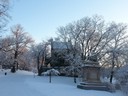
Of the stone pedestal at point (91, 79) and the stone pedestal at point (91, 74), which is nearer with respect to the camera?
the stone pedestal at point (91, 79)

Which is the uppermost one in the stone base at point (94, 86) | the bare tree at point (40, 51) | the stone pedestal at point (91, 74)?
the bare tree at point (40, 51)

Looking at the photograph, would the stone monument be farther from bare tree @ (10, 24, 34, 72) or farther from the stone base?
bare tree @ (10, 24, 34, 72)

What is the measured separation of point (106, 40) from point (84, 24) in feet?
18.1

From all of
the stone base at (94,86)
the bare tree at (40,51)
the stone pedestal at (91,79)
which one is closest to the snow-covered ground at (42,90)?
the stone base at (94,86)

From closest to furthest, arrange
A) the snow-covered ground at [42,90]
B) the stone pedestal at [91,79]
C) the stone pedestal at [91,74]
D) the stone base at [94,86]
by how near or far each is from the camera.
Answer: the snow-covered ground at [42,90], the stone base at [94,86], the stone pedestal at [91,79], the stone pedestal at [91,74]

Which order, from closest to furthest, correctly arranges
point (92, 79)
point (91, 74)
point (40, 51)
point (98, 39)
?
point (92, 79)
point (91, 74)
point (98, 39)
point (40, 51)

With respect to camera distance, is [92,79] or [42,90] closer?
[42,90]

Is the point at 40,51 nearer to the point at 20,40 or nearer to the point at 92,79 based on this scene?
the point at 20,40

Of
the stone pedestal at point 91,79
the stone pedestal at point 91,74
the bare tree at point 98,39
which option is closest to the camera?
the stone pedestal at point 91,79

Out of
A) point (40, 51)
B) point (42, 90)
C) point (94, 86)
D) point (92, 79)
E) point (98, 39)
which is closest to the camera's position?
point (42, 90)

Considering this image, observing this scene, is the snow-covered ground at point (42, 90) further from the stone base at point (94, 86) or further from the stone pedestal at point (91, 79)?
the stone pedestal at point (91, 79)

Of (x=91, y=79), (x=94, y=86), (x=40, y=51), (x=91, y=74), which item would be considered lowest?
(x=94, y=86)

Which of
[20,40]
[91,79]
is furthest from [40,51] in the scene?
[91,79]

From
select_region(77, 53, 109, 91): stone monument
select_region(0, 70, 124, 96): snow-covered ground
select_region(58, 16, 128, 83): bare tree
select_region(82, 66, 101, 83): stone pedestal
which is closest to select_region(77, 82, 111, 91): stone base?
select_region(77, 53, 109, 91): stone monument
